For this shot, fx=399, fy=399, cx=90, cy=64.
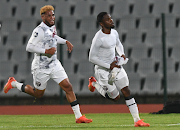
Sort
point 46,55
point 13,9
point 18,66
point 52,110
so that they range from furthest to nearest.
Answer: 1. point 13,9
2. point 18,66
3. point 52,110
4. point 46,55

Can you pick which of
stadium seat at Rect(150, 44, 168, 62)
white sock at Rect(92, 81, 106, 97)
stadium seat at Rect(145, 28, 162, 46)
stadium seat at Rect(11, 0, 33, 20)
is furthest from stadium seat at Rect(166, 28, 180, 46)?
white sock at Rect(92, 81, 106, 97)

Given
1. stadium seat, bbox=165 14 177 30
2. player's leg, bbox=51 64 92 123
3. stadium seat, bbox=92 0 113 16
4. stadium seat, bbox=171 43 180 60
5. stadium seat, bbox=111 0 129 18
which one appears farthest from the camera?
stadium seat, bbox=111 0 129 18

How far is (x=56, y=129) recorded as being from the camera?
6.03 metres

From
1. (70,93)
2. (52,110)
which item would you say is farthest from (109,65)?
(52,110)

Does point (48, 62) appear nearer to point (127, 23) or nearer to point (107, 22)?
point (107, 22)

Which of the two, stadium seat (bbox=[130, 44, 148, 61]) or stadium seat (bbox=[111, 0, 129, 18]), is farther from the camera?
stadium seat (bbox=[111, 0, 129, 18])

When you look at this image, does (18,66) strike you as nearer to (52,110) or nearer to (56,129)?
(52,110)

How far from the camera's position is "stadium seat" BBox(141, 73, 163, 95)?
14164 mm

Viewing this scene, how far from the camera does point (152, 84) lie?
14.6 metres

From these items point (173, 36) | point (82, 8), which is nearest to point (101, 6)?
point (82, 8)

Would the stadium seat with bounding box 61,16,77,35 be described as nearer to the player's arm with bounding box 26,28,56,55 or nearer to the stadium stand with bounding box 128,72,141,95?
the stadium stand with bounding box 128,72,141,95

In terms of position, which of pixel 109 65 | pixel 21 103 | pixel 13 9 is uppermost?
pixel 13 9

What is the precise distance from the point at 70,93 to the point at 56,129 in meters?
0.97

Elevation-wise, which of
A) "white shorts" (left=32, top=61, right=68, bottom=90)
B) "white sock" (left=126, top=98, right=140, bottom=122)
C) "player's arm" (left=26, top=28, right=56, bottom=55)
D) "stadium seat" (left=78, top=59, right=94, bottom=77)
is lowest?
"stadium seat" (left=78, top=59, right=94, bottom=77)
